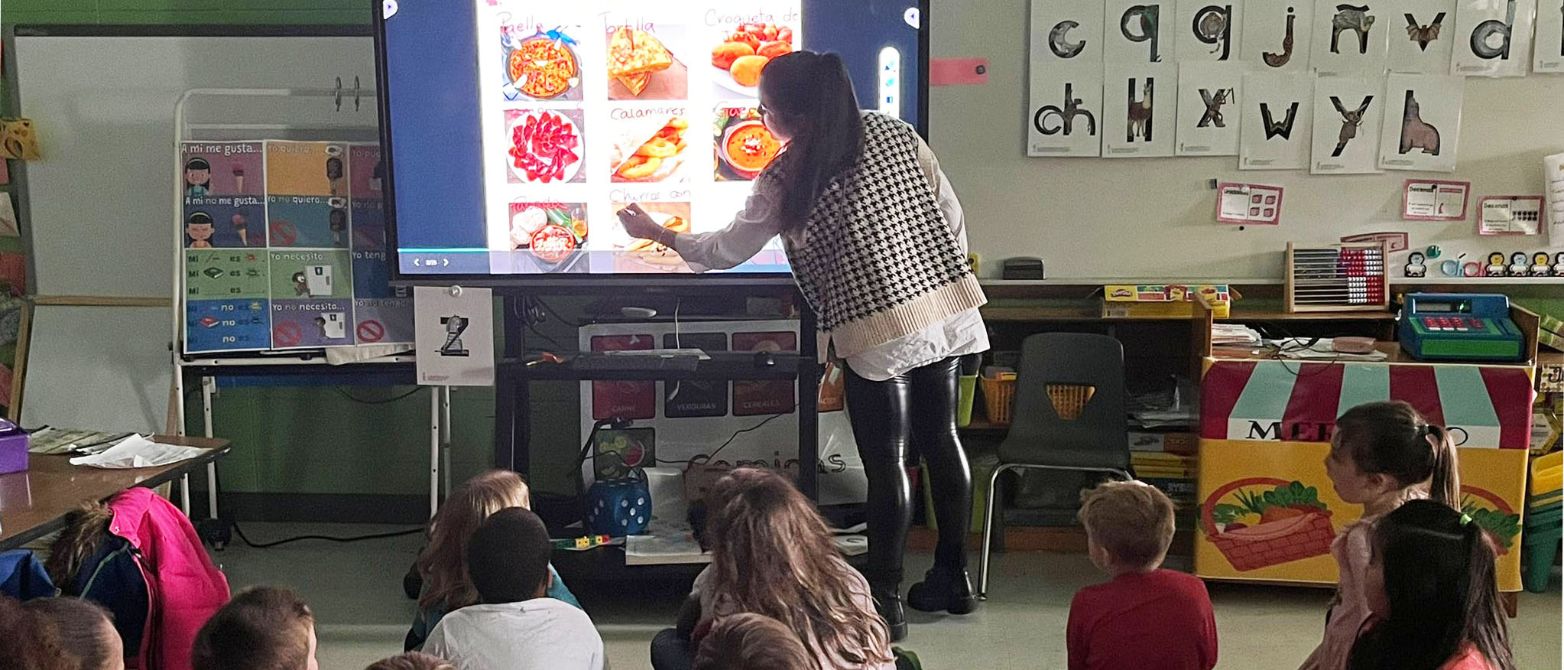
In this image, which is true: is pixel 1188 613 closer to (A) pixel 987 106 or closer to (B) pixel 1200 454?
(B) pixel 1200 454

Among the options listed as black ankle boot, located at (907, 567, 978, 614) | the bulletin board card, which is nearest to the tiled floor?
black ankle boot, located at (907, 567, 978, 614)

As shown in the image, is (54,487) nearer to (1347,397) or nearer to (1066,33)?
(1066,33)

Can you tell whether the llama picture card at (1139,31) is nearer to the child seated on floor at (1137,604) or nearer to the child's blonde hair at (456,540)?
the child seated on floor at (1137,604)

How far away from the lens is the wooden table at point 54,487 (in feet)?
7.24

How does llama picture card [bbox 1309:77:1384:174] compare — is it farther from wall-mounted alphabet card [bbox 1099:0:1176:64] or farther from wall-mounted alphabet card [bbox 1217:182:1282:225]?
wall-mounted alphabet card [bbox 1099:0:1176:64]

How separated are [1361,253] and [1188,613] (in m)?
2.12

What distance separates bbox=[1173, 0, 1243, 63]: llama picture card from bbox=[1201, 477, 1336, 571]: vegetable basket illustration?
1277 millimetres

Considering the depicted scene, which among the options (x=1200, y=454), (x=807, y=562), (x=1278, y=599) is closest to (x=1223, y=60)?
(x=1200, y=454)

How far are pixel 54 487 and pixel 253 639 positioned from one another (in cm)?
104

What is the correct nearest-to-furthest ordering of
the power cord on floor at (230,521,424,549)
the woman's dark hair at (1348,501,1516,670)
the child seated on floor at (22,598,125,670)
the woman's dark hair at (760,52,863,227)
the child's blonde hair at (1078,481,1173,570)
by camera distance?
1. the child seated on floor at (22,598,125,670)
2. the woman's dark hair at (1348,501,1516,670)
3. the child's blonde hair at (1078,481,1173,570)
4. the woman's dark hair at (760,52,863,227)
5. the power cord on floor at (230,521,424,549)

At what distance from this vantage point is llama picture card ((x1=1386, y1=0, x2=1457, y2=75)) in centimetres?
369

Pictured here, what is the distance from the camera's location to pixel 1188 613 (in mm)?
2084

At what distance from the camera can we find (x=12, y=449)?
8.43 feet

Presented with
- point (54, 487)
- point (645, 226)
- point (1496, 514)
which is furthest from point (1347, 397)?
point (54, 487)
